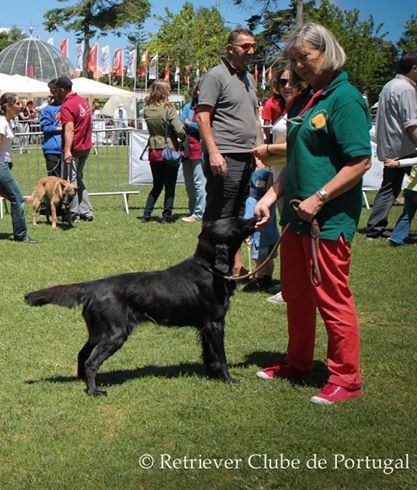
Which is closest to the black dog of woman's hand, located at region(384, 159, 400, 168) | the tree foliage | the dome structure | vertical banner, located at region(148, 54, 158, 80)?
woman's hand, located at region(384, 159, 400, 168)

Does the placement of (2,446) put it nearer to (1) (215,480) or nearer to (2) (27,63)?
(1) (215,480)

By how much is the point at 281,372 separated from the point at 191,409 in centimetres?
80

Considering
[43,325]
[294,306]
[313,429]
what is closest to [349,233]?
[294,306]

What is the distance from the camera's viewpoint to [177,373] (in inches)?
198

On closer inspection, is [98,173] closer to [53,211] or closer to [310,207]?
[53,211]

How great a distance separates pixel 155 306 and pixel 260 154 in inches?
54.5

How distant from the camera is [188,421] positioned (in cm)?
416

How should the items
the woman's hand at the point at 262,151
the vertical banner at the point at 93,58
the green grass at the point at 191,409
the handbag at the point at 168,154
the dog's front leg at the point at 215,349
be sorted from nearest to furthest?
the green grass at the point at 191,409 < the dog's front leg at the point at 215,349 < the woman's hand at the point at 262,151 < the handbag at the point at 168,154 < the vertical banner at the point at 93,58

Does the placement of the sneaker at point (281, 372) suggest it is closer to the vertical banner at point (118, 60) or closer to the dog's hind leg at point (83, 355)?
the dog's hind leg at point (83, 355)

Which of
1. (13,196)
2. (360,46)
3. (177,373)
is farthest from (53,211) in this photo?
(360,46)

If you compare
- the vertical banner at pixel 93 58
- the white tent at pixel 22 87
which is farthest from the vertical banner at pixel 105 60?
the white tent at pixel 22 87

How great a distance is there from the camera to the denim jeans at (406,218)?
366 inches

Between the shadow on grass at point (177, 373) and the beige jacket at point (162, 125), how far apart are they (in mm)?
6713

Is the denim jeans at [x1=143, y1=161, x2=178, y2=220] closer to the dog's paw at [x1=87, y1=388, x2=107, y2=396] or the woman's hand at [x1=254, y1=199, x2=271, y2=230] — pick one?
the woman's hand at [x1=254, y1=199, x2=271, y2=230]
